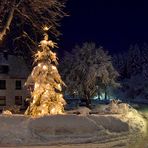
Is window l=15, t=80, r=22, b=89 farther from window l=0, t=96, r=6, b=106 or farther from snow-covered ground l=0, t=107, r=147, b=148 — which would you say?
snow-covered ground l=0, t=107, r=147, b=148

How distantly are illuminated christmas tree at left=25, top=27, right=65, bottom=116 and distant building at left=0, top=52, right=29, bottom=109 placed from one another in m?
34.9

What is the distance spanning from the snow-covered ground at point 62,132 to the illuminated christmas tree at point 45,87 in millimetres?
3032

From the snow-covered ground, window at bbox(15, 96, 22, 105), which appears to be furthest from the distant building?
the snow-covered ground

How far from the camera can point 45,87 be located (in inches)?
1062

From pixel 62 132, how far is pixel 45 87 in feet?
17.6

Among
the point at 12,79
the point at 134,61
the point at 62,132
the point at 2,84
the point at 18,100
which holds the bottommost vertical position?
the point at 62,132

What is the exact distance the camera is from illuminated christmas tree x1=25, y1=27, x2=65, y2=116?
26703 mm

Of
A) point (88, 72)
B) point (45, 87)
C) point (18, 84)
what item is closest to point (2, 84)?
point (18, 84)

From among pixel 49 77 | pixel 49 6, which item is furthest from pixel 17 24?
pixel 49 77

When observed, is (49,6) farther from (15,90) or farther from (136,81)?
(136,81)

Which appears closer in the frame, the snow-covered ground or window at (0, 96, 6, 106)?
the snow-covered ground

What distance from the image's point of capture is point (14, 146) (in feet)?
63.5

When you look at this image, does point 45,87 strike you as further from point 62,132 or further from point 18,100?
point 18,100

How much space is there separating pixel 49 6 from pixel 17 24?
264cm
